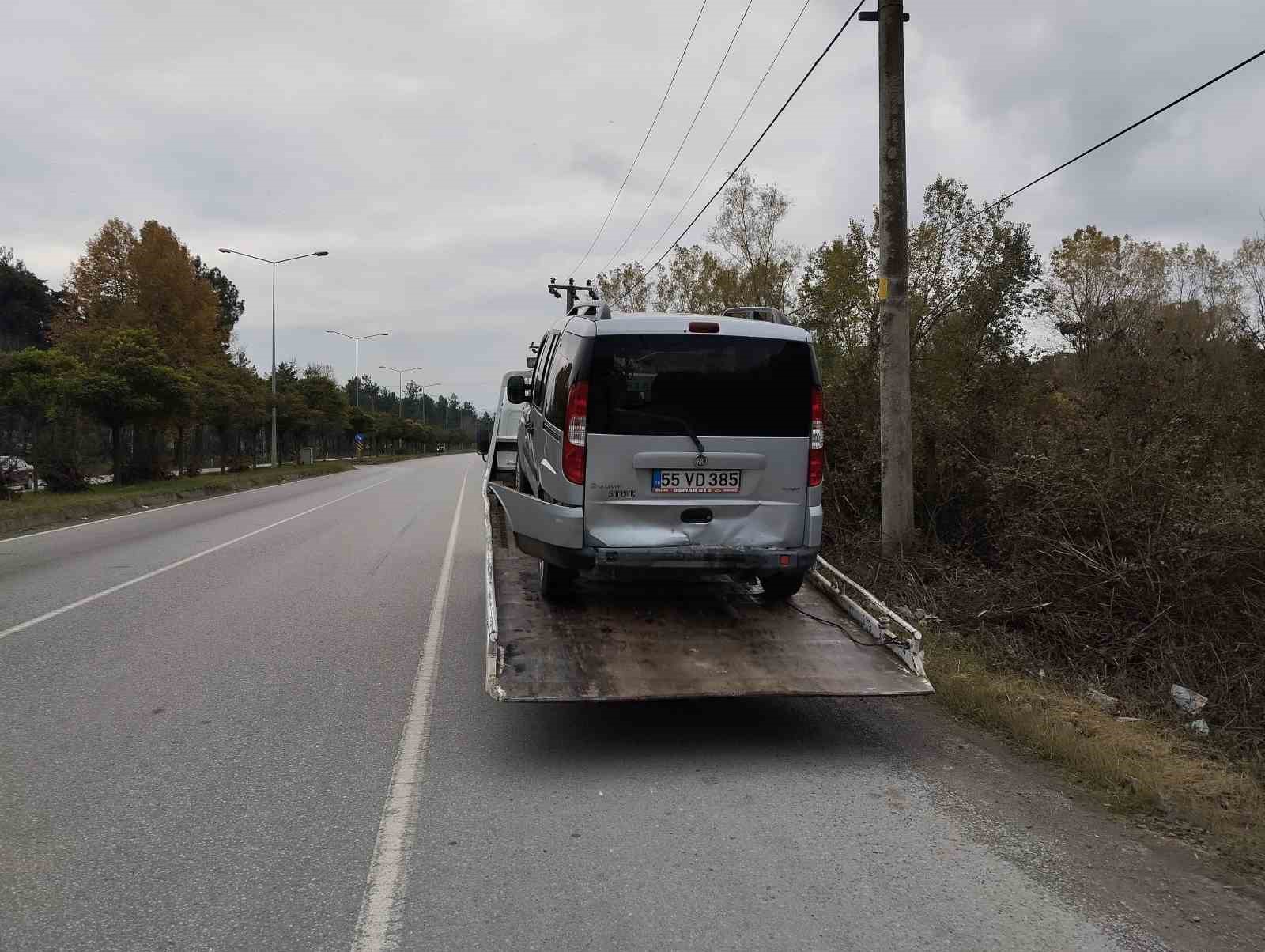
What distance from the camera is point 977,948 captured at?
3094 mm

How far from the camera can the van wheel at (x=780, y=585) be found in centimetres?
632

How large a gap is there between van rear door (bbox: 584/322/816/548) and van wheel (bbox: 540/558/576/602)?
0.69m

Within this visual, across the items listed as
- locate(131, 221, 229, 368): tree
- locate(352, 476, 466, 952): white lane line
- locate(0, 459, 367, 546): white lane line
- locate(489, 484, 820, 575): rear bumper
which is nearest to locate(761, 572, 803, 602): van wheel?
locate(489, 484, 820, 575): rear bumper

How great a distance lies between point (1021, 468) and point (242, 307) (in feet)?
288

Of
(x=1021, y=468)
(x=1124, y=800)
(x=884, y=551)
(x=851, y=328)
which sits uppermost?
(x=851, y=328)

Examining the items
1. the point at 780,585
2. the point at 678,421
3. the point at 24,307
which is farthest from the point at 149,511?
the point at 24,307

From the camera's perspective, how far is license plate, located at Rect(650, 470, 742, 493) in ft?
18.6

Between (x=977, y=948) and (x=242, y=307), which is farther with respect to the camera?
(x=242, y=307)

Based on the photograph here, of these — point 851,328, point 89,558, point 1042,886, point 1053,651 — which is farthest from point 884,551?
point 89,558

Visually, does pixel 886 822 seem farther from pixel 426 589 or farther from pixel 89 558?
pixel 89 558

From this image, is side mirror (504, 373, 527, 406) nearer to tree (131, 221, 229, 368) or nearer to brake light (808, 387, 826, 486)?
brake light (808, 387, 826, 486)

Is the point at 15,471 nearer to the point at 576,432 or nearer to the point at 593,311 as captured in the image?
the point at 593,311

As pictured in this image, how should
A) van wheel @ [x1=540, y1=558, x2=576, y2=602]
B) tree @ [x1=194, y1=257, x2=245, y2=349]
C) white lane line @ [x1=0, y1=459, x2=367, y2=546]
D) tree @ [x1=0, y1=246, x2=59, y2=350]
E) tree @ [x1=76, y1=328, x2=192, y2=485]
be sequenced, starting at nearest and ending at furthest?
van wheel @ [x1=540, y1=558, x2=576, y2=602] < white lane line @ [x1=0, y1=459, x2=367, y2=546] < tree @ [x1=76, y1=328, x2=192, y2=485] < tree @ [x1=0, y1=246, x2=59, y2=350] < tree @ [x1=194, y1=257, x2=245, y2=349]

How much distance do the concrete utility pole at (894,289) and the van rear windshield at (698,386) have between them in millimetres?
3604
